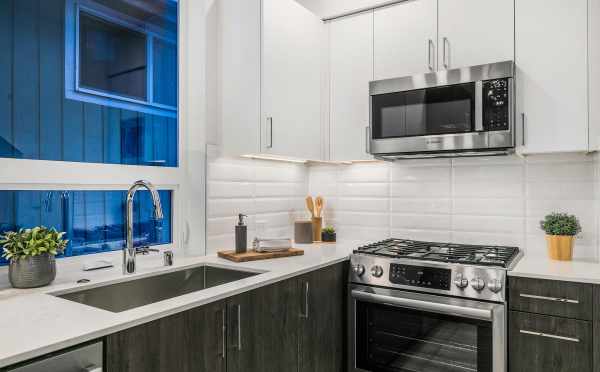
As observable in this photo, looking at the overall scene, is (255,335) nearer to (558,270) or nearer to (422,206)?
(558,270)

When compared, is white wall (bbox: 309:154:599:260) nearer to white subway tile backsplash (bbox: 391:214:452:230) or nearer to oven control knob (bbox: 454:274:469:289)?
white subway tile backsplash (bbox: 391:214:452:230)

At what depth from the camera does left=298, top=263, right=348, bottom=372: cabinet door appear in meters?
1.89

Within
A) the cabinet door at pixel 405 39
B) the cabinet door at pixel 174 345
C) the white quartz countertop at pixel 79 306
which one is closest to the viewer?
the white quartz countertop at pixel 79 306

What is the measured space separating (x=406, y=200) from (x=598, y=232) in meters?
1.01

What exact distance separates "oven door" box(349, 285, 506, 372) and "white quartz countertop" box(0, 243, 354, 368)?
34 cm

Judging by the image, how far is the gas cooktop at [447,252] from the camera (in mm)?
1983

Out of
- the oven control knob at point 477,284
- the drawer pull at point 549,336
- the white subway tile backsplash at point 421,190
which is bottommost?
the drawer pull at point 549,336

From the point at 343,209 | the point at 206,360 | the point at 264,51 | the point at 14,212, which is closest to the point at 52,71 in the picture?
the point at 14,212

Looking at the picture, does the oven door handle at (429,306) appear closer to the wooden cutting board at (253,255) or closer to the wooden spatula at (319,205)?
the wooden cutting board at (253,255)

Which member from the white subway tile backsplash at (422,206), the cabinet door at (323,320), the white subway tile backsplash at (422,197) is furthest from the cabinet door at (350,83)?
the cabinet door at (323,320)

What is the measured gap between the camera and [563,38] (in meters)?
2.03

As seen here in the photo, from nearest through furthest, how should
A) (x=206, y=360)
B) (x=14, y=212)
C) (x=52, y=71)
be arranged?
(x=206, y=360), (x=14, y=212), (x=52, y=71)

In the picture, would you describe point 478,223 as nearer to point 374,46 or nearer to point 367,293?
point 367,293

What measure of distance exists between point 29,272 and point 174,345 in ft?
2.03
